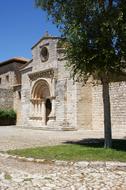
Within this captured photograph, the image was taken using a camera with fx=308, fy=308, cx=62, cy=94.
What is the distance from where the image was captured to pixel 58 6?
34.6 ft

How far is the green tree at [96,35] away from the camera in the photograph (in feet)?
31.8

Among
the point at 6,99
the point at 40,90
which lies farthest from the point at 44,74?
the point at 6,99

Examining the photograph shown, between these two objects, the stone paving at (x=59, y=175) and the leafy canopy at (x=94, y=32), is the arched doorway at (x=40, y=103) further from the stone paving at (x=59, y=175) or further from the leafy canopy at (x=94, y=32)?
the stone paving at (x=59, y=175)

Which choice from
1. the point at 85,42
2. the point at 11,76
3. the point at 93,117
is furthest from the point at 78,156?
the point at 11,76

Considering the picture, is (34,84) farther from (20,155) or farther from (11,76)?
(20,155)

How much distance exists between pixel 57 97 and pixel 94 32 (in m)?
12.2

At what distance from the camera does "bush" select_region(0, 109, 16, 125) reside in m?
28.4

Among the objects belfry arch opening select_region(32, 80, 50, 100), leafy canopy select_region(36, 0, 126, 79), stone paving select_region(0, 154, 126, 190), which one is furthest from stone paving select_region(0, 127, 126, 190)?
belfry arch opening select_region(32, 80, 50, 100)

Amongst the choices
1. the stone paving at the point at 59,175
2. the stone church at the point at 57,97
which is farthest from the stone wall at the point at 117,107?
the stone paving at the point at 59,175

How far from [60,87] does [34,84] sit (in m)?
3.90

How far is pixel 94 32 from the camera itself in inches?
398

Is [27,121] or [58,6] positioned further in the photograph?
[27,121]

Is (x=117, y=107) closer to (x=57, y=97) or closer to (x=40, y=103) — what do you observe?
(x=57, y=97)

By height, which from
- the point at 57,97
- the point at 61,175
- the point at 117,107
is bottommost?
the point at 61,175
